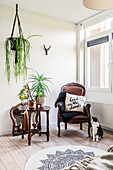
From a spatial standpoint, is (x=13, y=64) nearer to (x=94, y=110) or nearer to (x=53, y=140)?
(x=53, y=140)

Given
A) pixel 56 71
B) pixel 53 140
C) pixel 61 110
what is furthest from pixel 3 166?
pixel 56 71

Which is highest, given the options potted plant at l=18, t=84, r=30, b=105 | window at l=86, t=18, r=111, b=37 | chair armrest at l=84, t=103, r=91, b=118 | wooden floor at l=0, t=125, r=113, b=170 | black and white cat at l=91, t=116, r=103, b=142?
window at l=86, t=18, r=111, b=37

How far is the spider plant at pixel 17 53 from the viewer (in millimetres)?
3010

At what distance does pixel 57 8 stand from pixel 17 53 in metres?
1.28

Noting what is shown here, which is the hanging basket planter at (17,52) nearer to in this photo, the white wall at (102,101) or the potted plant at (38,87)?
the potted plant at (38,87)

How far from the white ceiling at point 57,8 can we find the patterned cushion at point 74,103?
1.82 meters

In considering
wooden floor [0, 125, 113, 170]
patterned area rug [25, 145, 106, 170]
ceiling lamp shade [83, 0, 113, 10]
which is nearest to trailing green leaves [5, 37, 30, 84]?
wooden floor [0, 125, 113, 170]

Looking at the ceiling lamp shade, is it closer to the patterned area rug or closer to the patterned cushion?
the patterned area rug

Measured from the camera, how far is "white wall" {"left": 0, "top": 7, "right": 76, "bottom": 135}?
3.25 m

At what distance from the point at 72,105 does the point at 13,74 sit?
4.53ft

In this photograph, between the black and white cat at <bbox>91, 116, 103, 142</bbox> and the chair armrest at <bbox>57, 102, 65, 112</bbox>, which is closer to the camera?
the black and white cat at <bbox>91, 116, 103, 142</bbox>

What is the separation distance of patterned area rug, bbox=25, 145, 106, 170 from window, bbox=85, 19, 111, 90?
1694mm

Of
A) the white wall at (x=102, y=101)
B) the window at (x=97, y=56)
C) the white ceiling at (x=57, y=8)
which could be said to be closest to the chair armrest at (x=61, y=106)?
the white wall at (x=102, y=101)

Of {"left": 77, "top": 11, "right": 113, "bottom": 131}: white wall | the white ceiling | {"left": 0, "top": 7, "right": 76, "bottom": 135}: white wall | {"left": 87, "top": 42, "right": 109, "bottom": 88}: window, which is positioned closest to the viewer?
the white ceiling
